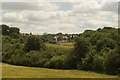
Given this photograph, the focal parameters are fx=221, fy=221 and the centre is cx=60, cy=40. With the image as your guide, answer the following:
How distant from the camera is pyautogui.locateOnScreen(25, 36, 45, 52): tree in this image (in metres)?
76.8

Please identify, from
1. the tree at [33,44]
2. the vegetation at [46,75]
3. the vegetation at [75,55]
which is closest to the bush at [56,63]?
the vegetation at [75,55]

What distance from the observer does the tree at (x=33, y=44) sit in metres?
76.8

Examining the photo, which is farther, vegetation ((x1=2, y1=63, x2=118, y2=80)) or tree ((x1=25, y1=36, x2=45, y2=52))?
tree ((x1=25, y1=36, x2=45, y2=52))

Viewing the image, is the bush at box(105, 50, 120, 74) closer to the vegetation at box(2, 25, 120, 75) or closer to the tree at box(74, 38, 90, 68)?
the vegetation at box(2, 25, 120, 75)

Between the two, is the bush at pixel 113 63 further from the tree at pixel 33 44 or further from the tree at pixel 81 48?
the tree at pixel 33 44

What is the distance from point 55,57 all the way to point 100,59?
16.4 m

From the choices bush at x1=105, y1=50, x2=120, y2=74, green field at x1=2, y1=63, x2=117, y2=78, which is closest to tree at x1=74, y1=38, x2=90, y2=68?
bush at x1=105, y1=50, x2=120, y2=74

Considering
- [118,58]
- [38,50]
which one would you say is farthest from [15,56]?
[118,58]

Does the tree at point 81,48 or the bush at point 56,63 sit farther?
the bush at point 56,63

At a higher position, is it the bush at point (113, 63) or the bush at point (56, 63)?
the bush at point (113, 63)

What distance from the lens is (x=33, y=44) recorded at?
255 ft

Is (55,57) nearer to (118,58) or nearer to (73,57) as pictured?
(73,57)

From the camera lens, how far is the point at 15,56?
7488 cm

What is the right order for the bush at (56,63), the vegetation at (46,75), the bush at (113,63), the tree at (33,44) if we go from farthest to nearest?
the tree at (33,44), the bush at (56,63), the bush at (113,63), the vegetation at (46,75)
